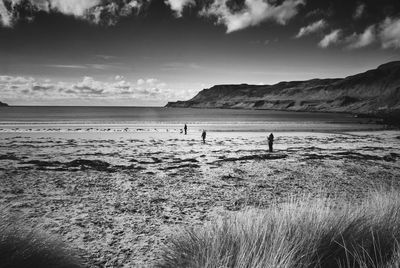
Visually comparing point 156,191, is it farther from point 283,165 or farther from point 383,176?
point 383,176

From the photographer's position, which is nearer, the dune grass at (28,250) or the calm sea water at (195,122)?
the dune grass at (28,250)

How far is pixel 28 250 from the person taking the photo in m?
2.85

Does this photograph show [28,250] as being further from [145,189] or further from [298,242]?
[145,189]

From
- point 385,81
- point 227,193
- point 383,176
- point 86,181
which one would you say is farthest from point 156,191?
point 385,81

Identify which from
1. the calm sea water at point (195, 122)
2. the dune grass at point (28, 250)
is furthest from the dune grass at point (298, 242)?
the calm sea water at point (195, 122)

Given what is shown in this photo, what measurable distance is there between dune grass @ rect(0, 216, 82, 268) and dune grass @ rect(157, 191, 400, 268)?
1.23 meters

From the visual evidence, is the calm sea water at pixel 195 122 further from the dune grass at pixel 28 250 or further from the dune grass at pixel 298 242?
the dune grass at pixel 28 250

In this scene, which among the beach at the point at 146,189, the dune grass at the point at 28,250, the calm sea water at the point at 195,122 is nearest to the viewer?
the dune grass at the point at 28,250

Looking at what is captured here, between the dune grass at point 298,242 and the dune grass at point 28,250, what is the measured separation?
1.23 meters

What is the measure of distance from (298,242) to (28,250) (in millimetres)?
3105

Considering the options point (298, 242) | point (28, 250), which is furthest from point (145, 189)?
point (298, 242)

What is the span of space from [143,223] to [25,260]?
113 inches

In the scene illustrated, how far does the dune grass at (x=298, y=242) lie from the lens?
2.70 meters

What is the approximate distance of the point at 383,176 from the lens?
32.8ft
